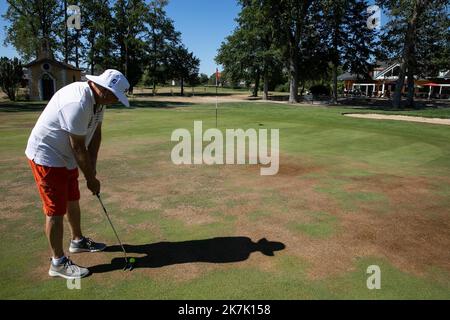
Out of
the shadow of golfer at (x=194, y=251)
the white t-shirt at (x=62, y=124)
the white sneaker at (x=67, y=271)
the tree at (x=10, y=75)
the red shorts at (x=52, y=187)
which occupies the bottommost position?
the shadow of golfer at (x=194, y=251)

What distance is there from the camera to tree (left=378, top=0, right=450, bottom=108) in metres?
36.6

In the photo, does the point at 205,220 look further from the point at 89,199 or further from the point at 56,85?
the point at 56,85

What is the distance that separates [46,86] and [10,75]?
632cm

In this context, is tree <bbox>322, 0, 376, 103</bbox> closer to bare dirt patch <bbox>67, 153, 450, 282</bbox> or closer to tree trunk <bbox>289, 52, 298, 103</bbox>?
tree trunk <bbox>289, 52, 298, 103</bbox>

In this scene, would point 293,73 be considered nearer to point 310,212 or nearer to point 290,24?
point 290,24

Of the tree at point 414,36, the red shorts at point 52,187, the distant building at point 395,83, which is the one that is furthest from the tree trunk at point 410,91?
the red shorts at point 52,187

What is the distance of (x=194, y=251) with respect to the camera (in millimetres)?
4957

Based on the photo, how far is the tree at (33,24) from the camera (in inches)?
2378

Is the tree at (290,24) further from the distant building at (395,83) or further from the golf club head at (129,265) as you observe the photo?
the golf club head at (129,265)

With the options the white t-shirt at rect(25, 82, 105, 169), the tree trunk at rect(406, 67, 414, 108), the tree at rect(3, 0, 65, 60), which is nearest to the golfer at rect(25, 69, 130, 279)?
the white t-shirt at rect(25, 82, 105, 169)

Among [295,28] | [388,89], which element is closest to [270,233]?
[295,28]

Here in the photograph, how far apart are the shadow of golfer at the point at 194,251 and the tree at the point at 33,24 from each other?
66.5m

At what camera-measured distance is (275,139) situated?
1491cm

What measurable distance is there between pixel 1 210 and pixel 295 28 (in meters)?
43.1
